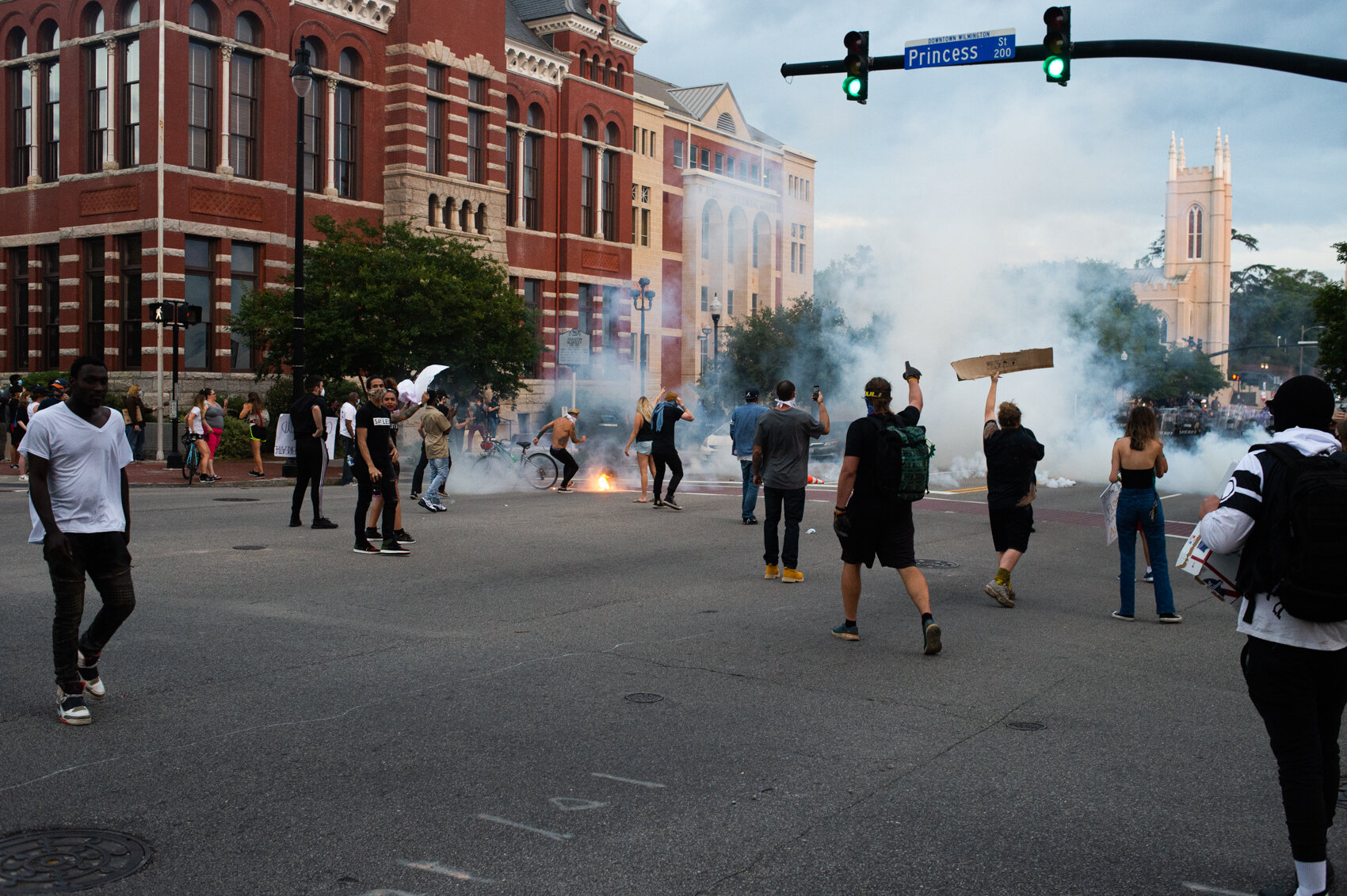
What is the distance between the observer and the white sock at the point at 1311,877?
3771 mm

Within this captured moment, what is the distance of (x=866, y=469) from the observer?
785cm

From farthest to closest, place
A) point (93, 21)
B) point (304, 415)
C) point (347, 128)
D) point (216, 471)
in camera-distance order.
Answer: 1. point (347, 128)
2. point (93, 21)
3. point (216, 471)
4. point (304, 415)

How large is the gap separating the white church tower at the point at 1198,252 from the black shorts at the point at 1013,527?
349 ft

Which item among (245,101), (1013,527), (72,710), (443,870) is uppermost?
(245,101)

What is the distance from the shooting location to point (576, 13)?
4634 cm

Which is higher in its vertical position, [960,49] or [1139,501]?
[960,49]

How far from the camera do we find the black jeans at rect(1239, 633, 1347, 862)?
3775 millimetres

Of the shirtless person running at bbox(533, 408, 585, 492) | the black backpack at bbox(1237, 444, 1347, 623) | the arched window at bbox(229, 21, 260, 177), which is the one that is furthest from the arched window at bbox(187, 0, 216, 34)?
the black backpack at bbox(1237, 444, 1347, 623)

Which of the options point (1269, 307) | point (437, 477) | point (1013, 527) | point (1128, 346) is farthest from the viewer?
point (1269, 307)

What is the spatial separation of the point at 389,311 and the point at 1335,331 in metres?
25.0

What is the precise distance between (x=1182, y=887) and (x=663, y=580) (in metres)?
6.74

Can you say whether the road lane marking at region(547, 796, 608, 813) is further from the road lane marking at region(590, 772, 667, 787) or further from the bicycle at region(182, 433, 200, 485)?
the bicycle at region(182, 433, 200, 485)

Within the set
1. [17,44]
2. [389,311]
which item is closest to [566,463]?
[389,311]

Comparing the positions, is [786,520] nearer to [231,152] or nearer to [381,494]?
[381,494]
